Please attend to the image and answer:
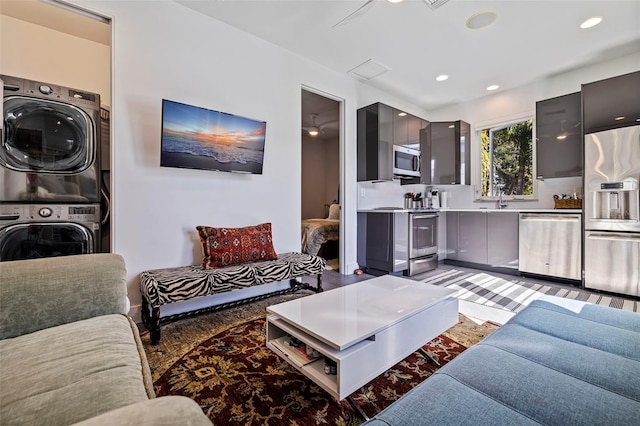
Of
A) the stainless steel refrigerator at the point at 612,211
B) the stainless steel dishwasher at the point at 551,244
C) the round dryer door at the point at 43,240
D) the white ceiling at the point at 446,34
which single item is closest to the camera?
the round dryer door at the point at 43,240

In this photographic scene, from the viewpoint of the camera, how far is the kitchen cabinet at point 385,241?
12.1ft

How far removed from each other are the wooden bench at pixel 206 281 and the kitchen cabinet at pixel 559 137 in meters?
3.41

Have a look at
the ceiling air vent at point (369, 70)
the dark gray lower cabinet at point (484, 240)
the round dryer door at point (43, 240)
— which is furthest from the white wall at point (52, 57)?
the dark gray lower cabinet at point (484, 240)

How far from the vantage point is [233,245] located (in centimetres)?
252

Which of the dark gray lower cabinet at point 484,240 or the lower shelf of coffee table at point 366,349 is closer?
the lower shelf of coffee table at point 366,349

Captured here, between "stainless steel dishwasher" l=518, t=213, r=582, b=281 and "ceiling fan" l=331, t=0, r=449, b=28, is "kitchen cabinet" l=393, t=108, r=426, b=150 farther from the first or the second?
"stainless steel dishwasher" l=518, t=213, r=582, b=281

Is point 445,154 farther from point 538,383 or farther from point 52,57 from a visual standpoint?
point 52,57

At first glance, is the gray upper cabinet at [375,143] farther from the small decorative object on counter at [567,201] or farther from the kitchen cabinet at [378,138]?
the small decorative object on counter at [567,201]

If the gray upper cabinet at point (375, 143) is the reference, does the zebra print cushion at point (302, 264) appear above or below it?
below

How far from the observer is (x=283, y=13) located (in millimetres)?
2621

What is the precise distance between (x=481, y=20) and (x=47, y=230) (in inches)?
173

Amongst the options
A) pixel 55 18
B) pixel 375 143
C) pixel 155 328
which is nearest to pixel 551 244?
pixel 375 143

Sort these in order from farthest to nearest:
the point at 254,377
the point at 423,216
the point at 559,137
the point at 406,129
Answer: the point at 406,129
the point at 423,216
the point at 559,137
the point at 254,377

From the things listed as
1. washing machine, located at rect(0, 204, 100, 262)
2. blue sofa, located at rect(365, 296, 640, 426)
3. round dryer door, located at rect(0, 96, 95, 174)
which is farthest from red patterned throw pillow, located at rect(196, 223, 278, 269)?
blue sofa, located at rect(365, 296, 640, 426)
